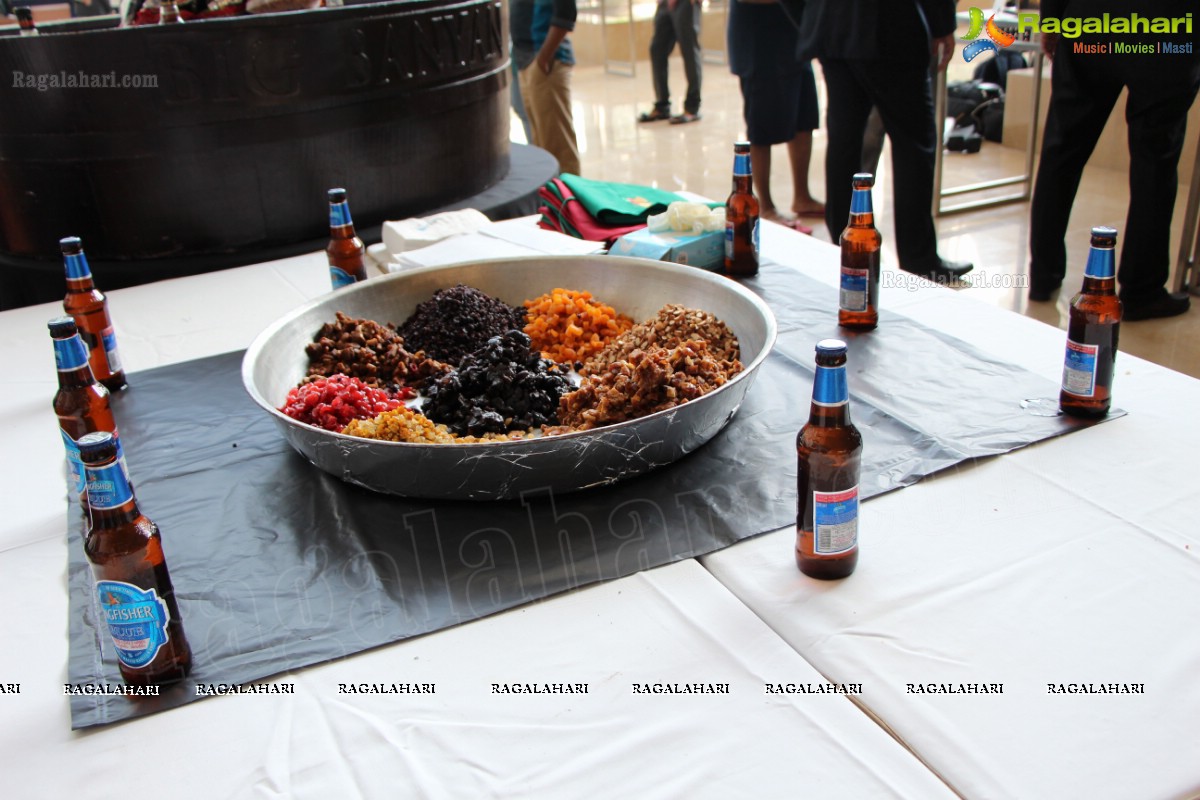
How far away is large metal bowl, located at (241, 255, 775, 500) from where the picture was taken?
102 centimetres

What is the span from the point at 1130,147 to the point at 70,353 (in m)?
2.77

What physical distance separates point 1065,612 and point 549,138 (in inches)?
149

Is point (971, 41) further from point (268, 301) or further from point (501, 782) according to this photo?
point (501, 782)

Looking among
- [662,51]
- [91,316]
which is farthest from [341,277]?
[662,51]

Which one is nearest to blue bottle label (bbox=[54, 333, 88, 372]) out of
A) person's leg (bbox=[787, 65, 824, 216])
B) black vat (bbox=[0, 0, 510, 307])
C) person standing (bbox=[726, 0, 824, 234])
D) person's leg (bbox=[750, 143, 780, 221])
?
black vat (bbox=[0, 0, 510, 307])

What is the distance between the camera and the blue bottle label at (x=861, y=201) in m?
1.44

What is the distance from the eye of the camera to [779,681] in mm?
829

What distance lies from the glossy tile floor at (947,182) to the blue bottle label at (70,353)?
5.05 feet

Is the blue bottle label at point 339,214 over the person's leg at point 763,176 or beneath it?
over

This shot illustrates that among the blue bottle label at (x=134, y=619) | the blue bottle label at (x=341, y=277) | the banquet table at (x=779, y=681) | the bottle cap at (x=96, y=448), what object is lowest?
the banquet table at (x=779, y=681)

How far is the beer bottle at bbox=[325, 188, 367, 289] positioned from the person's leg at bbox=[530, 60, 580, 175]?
267 cm

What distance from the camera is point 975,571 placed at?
3.12 feet

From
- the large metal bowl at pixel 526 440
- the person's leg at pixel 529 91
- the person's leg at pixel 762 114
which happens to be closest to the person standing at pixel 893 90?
the person's leg at pixel 762 114

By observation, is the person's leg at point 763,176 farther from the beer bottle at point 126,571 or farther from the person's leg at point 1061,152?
the beer bottle at point 126,571
